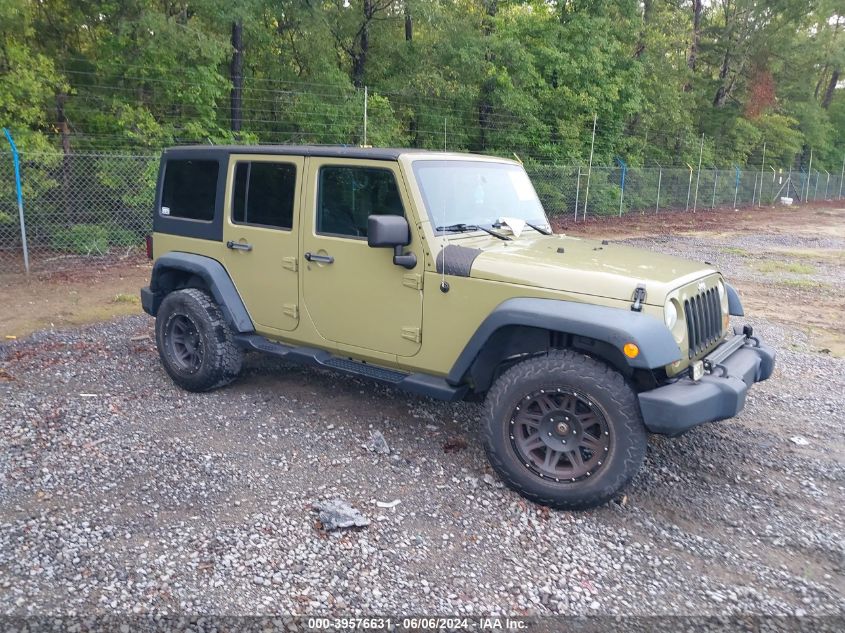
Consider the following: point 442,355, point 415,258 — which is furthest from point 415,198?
point 442,355

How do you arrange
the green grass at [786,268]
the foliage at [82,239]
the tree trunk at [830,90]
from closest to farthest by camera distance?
the foliage at [82,239] → the green grass at [786,268] → the tree trunk at [830,90]

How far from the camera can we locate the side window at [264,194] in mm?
4996

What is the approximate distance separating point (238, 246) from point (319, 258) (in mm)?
850

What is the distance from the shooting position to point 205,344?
212 inches

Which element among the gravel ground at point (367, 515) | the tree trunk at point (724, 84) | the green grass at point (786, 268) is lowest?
the gravel ground at point (367, 515)

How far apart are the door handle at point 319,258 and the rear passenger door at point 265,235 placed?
5.4 inches

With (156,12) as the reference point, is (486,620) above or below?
below

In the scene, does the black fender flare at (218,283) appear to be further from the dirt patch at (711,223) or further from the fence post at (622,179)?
the fence post at (622,179)

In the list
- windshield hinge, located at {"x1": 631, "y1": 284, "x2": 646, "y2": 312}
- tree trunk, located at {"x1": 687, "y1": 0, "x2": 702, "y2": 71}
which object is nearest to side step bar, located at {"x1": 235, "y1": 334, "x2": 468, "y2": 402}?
windshield hinge, located at {"x1": 631, "y1": 284, "x2": 646, "y2": 312}

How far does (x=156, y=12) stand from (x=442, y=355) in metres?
10.7

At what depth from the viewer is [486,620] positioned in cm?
300

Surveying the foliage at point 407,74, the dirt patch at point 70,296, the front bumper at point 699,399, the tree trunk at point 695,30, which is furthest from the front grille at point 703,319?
the tree trunk at point 695,30

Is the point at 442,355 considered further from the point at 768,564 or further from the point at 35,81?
the point at 35,81

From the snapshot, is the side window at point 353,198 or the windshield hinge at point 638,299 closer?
the windshield hinge at point 638,299
